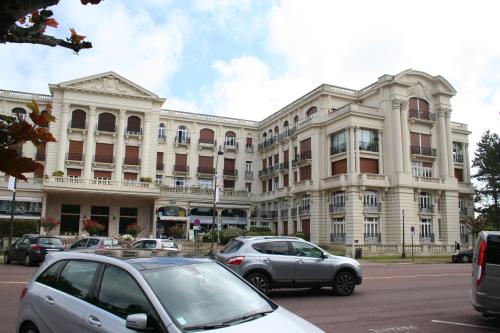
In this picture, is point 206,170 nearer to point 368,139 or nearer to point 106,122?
point 106,122

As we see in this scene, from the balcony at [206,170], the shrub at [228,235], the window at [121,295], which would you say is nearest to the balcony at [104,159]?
the balcony at [206,170]

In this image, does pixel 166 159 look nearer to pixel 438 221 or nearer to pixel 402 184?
pixel 402 184

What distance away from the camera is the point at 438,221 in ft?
144

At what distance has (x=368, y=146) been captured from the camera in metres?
43.3

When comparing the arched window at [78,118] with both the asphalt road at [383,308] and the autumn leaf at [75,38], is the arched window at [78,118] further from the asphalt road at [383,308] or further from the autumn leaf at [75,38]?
the autumn leaf at [75,38]

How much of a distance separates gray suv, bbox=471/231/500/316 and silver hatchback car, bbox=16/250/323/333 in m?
5.23

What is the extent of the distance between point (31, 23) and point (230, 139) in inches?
2155

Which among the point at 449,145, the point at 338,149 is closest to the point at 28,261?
the point at 338,149

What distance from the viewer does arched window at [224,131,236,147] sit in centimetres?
5841

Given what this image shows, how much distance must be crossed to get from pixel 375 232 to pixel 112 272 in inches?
1556

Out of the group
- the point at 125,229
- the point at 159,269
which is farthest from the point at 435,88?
the point at 159,269

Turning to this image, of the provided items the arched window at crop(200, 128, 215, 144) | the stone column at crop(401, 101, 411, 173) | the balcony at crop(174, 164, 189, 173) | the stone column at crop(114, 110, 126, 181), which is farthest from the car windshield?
the arched window at crop(200, 128, 215, 144)

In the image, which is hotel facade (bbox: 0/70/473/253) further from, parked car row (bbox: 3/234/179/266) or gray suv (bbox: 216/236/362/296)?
gray suv (bbox: 216/236/362/296)

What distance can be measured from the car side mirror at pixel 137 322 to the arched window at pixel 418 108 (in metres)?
44.7
